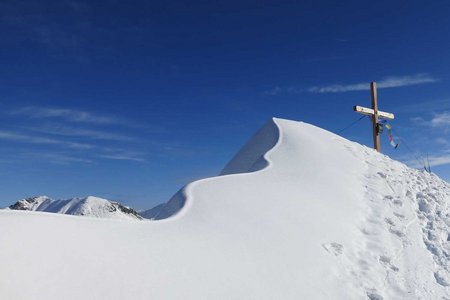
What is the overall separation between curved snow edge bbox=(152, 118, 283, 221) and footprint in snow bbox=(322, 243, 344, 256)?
253 cm

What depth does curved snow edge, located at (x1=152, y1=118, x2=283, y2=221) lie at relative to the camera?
25.6 feet

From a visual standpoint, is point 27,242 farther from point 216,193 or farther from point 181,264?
point 216,193

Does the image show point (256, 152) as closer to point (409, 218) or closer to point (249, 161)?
point (249, 161)

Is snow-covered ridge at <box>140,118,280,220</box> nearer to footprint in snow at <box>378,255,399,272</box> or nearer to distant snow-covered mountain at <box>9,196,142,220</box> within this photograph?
footprint in snow at <box>378,255,399,272</box>

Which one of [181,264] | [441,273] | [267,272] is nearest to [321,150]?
[441,273]

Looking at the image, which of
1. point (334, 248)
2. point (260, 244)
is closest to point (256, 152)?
point (334, 248)

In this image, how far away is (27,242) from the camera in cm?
503

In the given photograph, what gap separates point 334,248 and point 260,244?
150 cm

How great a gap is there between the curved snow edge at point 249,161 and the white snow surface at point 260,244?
7 cm

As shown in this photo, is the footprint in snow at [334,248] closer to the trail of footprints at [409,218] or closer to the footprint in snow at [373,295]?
the trail of footprints at [409,218]

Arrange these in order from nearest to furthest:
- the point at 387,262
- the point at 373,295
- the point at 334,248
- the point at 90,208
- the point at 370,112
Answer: the point at 373,295 → the point at 334,248 → the point at 387,262 → the point at 370,112 → the point at 90,208

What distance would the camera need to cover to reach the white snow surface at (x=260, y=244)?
499 centimetres

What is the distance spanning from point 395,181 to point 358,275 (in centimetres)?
558

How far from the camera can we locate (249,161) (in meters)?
13.0
